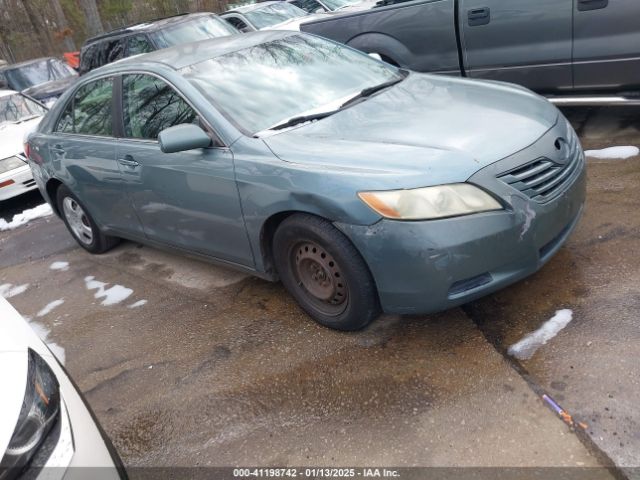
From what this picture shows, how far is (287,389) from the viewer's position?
9.70ft

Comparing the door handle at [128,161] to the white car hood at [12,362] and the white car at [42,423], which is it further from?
the white car at [42,423]

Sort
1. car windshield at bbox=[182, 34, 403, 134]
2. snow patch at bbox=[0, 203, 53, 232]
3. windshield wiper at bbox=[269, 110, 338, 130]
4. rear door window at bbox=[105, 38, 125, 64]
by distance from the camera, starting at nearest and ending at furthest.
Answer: windshield wiper at bbox=[269, 110, 338, 130] → car windshield at bbox=[182, 34, 403, 134] → snow patch at bbox=[0, 203, 53, 232] → rear door window at bbox=[105, 38, 125, 64]

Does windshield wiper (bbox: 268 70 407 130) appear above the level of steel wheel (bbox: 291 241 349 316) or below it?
above

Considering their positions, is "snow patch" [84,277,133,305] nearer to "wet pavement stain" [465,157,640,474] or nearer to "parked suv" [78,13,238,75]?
"wet pavement stain" [465,157,640,474]

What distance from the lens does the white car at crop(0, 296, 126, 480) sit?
186 centimetres

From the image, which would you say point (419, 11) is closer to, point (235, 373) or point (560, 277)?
point (560, 277)

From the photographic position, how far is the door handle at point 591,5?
14.8ft

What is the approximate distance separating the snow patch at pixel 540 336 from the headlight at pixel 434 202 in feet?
2.38

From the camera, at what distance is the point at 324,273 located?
10.3 feet

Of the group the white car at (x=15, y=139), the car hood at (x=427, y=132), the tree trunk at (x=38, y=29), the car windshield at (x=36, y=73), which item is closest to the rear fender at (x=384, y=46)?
the car hood at (x=427, y=132)

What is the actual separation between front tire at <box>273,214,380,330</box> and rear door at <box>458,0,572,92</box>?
3124mm

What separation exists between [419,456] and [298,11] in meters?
10.1

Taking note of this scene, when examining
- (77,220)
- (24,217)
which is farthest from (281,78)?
(24,217)

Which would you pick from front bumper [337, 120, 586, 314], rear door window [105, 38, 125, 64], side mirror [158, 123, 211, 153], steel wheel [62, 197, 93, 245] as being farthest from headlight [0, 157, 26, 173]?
front bumper [337, 120, 586, 314]
